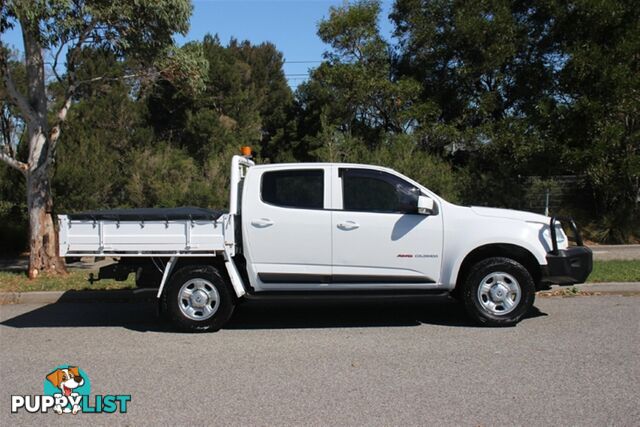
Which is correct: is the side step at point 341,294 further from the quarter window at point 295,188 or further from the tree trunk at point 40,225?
the tree trunk at point 40,225

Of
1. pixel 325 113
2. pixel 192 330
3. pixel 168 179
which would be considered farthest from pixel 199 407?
pixel 325 113

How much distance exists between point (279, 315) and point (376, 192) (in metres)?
2.21

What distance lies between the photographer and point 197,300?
7035mm

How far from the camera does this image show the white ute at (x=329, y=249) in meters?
6.97

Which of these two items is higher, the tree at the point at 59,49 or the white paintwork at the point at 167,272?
the tree at the point at 59,49

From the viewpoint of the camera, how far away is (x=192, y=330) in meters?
7.04

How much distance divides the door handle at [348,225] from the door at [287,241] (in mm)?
150

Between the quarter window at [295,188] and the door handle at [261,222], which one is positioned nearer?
the door handle at [261,222]

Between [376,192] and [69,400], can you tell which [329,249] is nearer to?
[376,192]

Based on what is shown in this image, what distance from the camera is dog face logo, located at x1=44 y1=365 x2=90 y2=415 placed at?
4816mm

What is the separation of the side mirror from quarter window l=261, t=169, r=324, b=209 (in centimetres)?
115

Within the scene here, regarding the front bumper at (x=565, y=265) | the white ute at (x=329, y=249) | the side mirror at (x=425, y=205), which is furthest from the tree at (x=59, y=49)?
the front bumper at (x=565, y=265)

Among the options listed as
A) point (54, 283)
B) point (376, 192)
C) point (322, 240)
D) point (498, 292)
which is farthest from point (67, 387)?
point (54, 283)

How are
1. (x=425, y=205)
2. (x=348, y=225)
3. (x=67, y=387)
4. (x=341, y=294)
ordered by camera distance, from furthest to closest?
(x=341, y=294) < (x=348, y=225) < (x=425, y=205) < (x=67, y=387)
